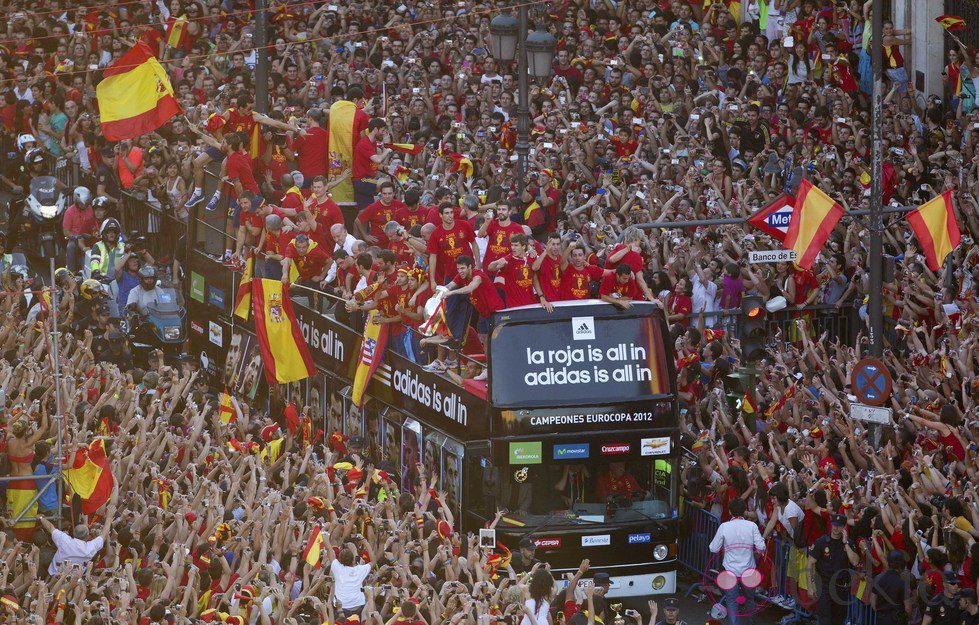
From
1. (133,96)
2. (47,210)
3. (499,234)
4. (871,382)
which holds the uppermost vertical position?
(133,96)

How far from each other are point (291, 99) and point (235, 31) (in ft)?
12.4

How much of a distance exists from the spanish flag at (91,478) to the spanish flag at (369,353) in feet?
12.7

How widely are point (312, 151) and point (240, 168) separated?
1044mm

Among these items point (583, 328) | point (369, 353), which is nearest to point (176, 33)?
point (369, 353)

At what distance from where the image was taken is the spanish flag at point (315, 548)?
14.9m

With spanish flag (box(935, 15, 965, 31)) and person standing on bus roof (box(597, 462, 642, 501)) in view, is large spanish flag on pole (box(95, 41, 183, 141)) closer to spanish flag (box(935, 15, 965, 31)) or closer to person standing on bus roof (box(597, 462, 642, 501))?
person standing on bus roof (box(597, 462, 642, 501))

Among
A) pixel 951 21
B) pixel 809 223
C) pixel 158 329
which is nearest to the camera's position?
pixel 809 223

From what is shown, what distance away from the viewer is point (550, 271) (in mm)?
18172

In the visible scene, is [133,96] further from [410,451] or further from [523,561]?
[523,561]

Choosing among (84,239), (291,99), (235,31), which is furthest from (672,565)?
(235,31)

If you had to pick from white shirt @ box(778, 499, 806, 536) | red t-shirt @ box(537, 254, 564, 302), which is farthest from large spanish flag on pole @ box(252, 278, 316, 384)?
white shirt @ box(778, 499, 806, 536)

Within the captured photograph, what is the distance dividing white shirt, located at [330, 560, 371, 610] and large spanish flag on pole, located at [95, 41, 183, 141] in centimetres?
837

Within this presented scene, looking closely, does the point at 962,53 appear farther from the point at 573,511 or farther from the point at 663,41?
the point at 573,511

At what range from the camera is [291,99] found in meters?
26.3
